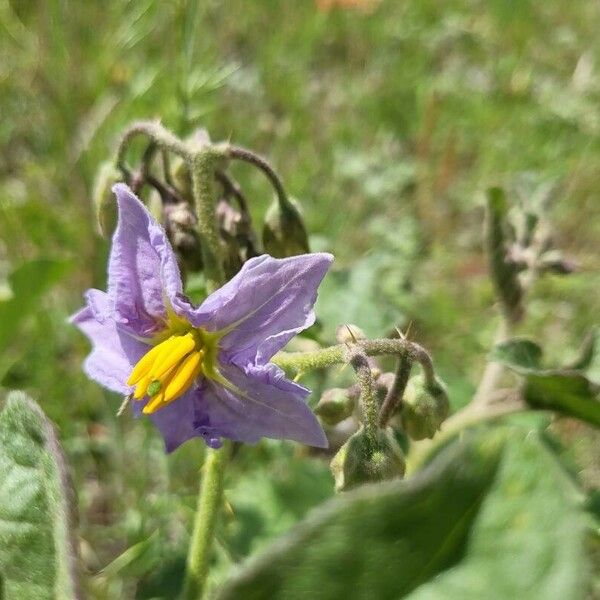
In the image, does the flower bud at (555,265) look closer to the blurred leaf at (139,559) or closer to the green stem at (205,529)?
the green stem at (205,529)

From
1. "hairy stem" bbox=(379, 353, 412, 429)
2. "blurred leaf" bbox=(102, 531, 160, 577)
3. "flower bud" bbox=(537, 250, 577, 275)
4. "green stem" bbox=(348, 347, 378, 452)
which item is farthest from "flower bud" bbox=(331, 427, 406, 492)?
"flower bud" bbox=(537, 250, 577, 275)

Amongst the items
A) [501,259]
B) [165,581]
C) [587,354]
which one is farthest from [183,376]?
[501,259]

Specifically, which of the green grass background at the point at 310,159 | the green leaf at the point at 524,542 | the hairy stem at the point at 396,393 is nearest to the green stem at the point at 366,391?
the hairy stem at the point at 396,393

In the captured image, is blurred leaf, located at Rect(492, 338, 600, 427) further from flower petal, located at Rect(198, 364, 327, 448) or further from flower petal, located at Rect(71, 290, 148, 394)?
flower petal, located at Rect(71, 290, 148, 394)

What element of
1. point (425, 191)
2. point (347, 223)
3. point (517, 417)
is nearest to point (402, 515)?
point (517, 417)

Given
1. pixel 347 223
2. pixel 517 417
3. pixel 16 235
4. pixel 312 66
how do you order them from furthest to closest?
pixel 312 66, pixel 347 223, pixel 16 235, pixel 517 417

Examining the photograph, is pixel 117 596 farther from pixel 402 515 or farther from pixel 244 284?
pixel 402 515
